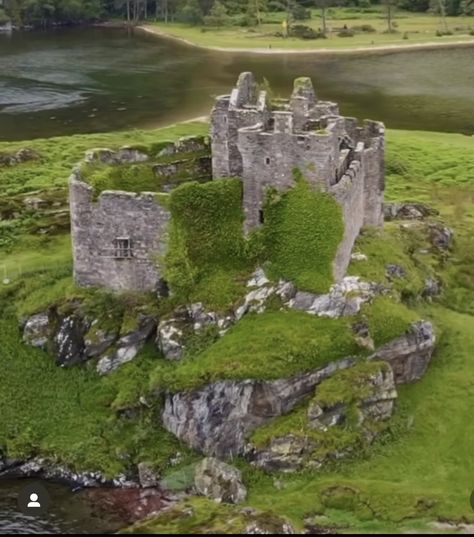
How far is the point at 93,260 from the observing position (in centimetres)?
4412

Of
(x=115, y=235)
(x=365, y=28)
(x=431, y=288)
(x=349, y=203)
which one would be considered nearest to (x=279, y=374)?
(x=349, y=203)

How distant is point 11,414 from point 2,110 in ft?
241

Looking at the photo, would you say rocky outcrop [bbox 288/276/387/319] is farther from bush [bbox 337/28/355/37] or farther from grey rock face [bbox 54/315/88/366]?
bush [bbox 337/28/355/37]

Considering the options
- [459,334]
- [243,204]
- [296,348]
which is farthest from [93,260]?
[459,334]

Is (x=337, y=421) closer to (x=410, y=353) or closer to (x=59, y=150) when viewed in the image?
(x=410, y=353)

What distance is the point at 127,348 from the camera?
140 feet

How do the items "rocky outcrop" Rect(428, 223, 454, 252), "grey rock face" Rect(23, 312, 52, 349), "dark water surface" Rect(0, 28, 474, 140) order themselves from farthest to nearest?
"dark water surface" Rect(0, 28, 474, 140) → "rocky outcrop" Rect(428, 223, 454, 252) → "grey rock face" Rect(23, 312, 52, 349)

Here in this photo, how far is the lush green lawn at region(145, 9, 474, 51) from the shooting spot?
6235 inches

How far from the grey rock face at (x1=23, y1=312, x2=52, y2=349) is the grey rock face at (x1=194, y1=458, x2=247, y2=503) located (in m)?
10.3

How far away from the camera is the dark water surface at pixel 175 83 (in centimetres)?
10294

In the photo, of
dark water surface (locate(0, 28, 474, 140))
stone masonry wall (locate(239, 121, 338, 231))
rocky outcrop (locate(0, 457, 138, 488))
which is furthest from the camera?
dark water surface (locate(0, 28, 474, 140))
